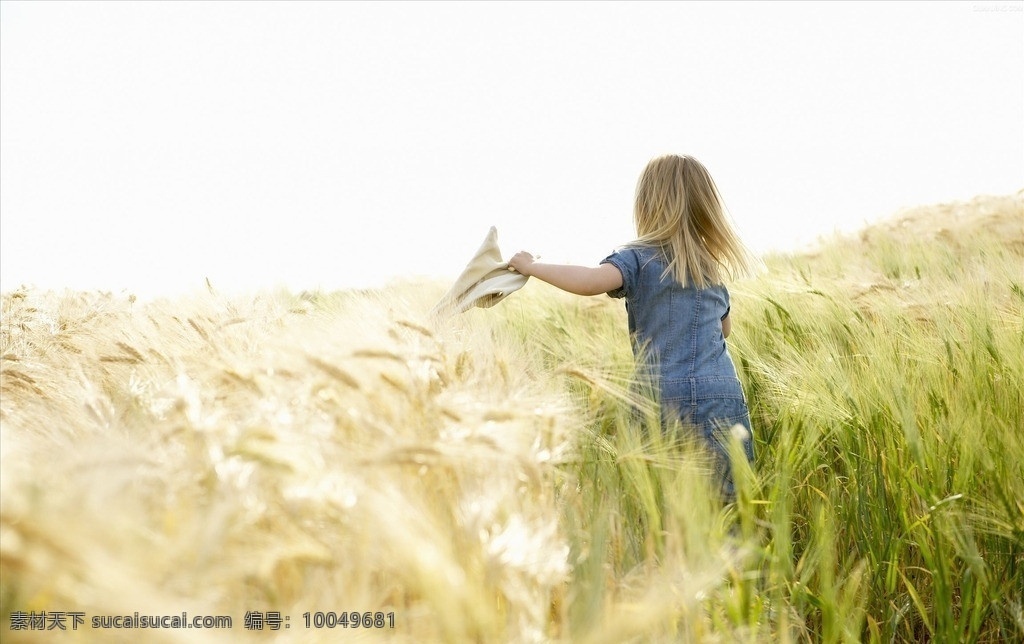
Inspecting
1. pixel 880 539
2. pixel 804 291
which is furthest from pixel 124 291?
pixel 880 539

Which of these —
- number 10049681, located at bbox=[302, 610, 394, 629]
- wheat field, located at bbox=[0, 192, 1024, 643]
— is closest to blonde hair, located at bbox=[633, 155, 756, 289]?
wheat field, located at bbox=[0, 192, 1024, 643]

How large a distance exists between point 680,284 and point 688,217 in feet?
0.90

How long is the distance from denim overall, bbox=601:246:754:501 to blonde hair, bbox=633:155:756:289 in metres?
0.08

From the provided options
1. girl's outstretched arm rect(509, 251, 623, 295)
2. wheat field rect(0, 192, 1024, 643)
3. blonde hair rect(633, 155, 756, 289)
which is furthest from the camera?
blonde hair rect(633, 155, 756, 289)

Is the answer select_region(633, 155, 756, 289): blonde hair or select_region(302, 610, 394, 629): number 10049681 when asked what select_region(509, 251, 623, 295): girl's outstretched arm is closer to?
select_region(633, 155, 756, 289): blonde hair

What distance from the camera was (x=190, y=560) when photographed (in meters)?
0.61

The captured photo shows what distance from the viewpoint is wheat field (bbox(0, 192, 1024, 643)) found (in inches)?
24.3

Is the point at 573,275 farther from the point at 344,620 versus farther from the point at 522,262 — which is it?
the point at 344,620

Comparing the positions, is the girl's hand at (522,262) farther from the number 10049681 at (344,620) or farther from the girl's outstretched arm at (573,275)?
the number 10049681 at (344,620)

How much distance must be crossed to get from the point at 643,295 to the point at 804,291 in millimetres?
1056

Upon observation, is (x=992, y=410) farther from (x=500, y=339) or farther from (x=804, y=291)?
(x=500, y=339)

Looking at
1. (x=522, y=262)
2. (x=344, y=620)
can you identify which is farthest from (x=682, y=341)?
(x=344, y=620)

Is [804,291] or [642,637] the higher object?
[804,291]

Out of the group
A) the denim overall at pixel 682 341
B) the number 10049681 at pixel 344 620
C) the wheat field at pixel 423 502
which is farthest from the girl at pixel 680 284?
the number 10049681 at pixel 344 620
